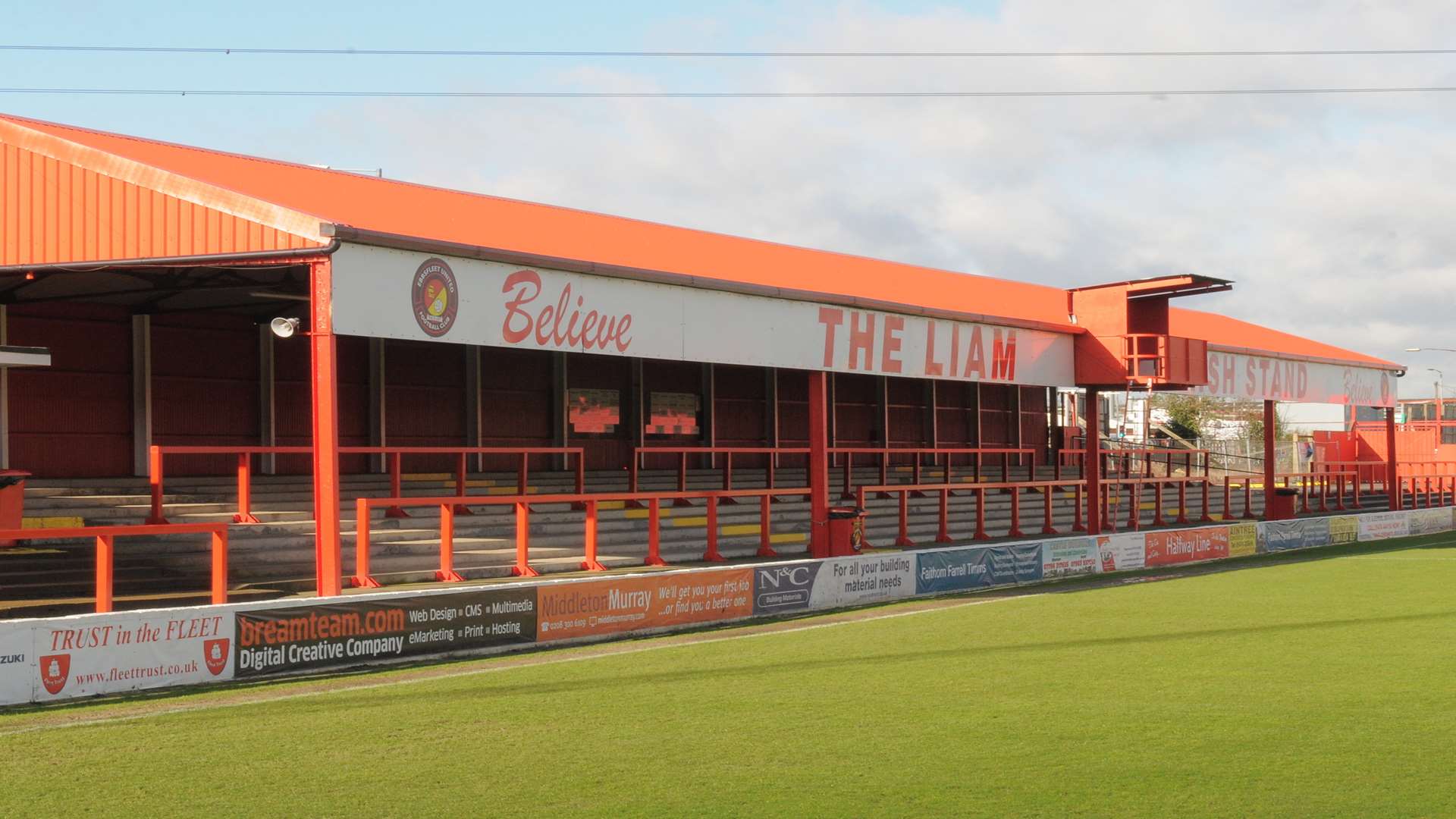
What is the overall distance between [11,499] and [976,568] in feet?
44.4

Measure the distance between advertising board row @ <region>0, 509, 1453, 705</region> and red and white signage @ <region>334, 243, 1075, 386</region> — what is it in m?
3.15

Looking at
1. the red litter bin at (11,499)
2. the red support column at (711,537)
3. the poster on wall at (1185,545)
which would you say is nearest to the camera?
the red litter bin at (11,499)

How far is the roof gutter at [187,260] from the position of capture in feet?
46.5

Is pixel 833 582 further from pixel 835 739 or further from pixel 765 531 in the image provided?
pixel 835 739

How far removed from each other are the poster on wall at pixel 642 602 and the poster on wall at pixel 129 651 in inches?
145

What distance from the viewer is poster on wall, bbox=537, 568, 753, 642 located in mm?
14750

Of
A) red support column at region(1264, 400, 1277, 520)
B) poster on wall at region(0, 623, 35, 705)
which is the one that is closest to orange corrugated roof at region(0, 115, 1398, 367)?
red support column at region(1264, 400, 1277, 520)

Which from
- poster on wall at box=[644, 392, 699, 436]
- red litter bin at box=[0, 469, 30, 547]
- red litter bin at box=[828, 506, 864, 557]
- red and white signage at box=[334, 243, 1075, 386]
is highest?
red and white signage at box=[334, 243, 1075, 386]

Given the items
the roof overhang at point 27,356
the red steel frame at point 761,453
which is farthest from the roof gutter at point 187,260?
the red steel frame at point 761,453

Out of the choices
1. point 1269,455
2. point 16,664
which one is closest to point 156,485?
point 16,664

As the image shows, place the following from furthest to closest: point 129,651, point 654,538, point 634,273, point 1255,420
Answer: point 1255,420, point 654,538, point 634,273, point 129,651

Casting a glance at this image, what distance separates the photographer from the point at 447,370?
2455cm

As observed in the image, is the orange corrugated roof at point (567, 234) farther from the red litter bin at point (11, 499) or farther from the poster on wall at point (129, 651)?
→ the poster on wall at point (129, 651)

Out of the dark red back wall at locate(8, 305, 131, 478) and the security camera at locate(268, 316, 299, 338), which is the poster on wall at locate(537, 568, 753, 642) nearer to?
the security camera at locate(268, 316, 299, 338)
